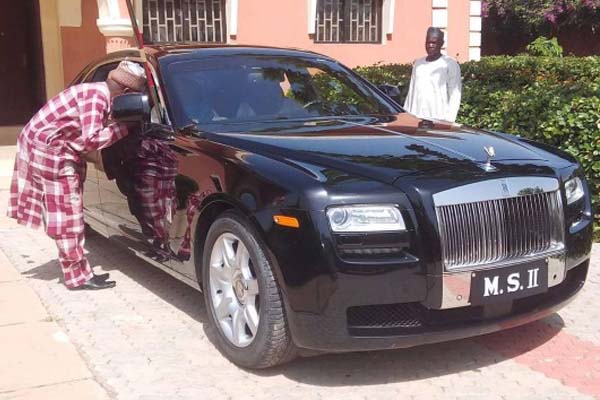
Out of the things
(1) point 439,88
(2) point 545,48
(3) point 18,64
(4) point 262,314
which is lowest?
(4) point 262,314

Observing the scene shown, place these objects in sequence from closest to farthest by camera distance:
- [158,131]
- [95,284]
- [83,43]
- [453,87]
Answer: [158,131] < [95,284] < [453,87] < [83,43]

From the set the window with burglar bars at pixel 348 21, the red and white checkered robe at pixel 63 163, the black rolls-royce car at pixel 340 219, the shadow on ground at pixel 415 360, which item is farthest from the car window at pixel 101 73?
the window with burglar bars at pixel 348 21

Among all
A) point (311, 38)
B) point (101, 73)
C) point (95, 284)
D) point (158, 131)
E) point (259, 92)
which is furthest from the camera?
point (311, 38)

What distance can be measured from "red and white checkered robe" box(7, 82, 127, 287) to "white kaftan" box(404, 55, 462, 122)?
3.11m

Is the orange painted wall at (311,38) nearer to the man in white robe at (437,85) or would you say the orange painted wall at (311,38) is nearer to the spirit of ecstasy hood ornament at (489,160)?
the man in white robe at (437,85)

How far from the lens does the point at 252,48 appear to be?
17.2ft

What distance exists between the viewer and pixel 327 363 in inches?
156

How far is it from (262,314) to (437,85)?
3.89 m

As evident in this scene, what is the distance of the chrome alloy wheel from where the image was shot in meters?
3.78

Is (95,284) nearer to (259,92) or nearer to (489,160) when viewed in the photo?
(259,92)

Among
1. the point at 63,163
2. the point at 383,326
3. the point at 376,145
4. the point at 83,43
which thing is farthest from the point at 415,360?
the point at 83,43

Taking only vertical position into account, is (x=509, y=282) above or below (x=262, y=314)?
above

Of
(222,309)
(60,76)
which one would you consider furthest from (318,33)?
(222,309)

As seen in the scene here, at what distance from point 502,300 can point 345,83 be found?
7.79 ft
